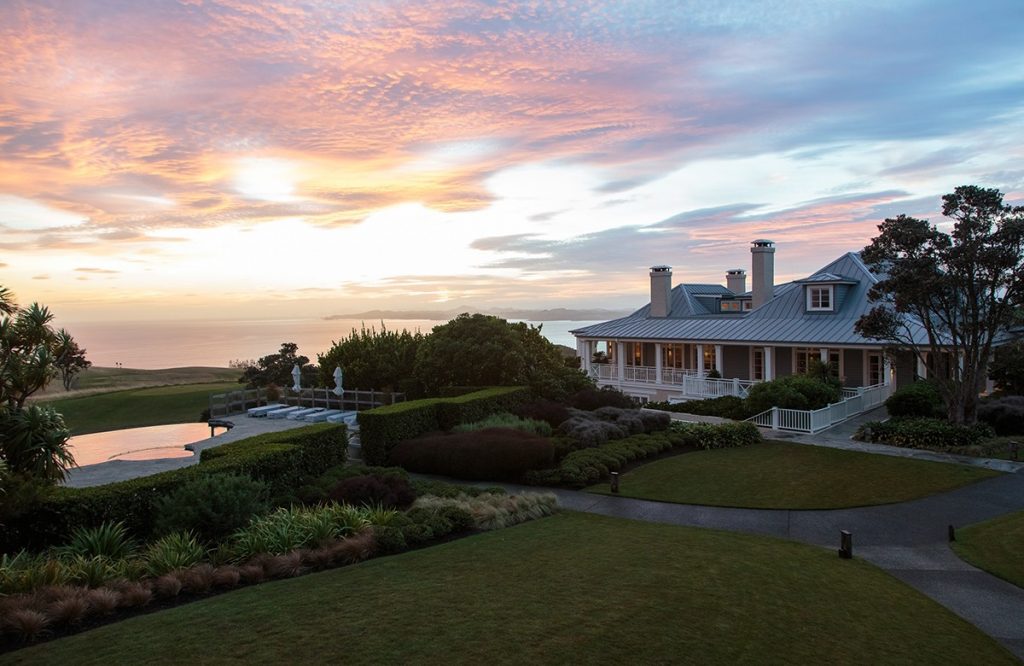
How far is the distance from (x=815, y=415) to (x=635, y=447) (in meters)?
7.92

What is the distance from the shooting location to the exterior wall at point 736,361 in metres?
32.3

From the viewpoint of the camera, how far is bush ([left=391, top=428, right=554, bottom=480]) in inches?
638

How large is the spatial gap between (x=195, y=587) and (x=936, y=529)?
13009 millimetres

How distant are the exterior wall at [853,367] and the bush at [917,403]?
5054 mm

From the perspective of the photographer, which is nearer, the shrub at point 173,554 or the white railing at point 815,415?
the shrub at point 173,554

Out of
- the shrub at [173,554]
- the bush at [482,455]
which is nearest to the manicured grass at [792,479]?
the bush at [482,455]

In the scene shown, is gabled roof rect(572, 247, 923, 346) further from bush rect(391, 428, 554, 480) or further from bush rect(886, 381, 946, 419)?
bush rect(391, 428, 554, 480)

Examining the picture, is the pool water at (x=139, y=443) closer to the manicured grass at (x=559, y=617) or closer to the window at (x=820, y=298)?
the manicured grass at (x=559, y=617)

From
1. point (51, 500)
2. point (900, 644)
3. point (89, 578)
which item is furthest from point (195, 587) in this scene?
point (900, 644)

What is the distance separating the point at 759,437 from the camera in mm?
20953

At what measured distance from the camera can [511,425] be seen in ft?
65.1

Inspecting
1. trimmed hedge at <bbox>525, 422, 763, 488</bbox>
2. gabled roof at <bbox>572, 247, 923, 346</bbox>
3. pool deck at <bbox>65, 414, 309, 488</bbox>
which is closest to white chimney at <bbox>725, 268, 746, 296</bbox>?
gabled roof at <bbox>572, 247, 923, 346</bbox>

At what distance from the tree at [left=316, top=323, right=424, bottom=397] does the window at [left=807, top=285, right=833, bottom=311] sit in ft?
61.6

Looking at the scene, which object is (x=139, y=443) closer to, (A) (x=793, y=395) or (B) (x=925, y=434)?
(A) (x=793, y=395)
